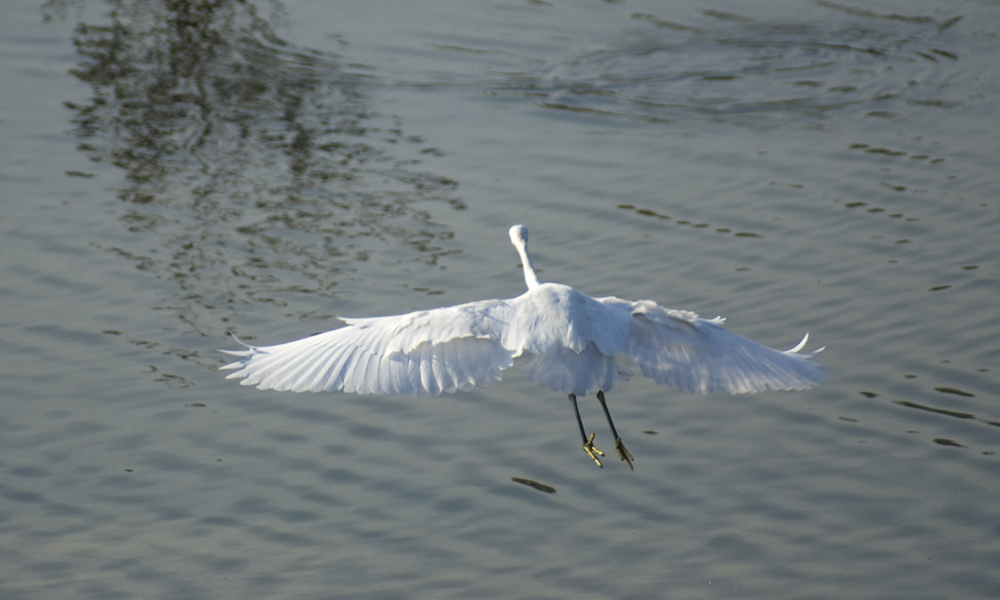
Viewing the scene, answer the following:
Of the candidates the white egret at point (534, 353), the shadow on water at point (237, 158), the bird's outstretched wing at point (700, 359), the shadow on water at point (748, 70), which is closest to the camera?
the white egret at point (534, 353)

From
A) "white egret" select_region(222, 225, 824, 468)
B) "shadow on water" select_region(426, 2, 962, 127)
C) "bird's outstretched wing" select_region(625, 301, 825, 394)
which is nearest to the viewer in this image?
"white egret" select_region(222, 225, 824, 468)

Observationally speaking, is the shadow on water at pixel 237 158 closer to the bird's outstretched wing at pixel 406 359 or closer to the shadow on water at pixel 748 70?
the shadow on water at pixel 748 70

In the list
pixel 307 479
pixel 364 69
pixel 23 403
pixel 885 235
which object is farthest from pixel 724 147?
pixel 23 403

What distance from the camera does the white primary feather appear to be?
5.66 meters

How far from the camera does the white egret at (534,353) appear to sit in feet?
18.6

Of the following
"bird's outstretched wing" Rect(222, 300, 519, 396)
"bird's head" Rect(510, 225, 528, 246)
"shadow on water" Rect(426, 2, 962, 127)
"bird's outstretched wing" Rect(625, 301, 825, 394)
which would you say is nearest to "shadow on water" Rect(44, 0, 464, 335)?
"shadow on water" Rect(426, 2, 962, 127)

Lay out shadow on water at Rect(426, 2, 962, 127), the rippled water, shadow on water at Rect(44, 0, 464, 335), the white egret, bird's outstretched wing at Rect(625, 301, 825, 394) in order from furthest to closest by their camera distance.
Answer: shadow on water at Rect(426, 2, 962, 127)
shadow on water at Rect(44, 0, 464, 335)
the rippled water
bird's outstretched wing at Rect(625, 301, 825, 394)
the white egret

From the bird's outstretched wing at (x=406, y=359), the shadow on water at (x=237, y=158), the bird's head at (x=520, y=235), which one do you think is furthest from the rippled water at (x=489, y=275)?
the bird's outstretched wing at (x=406, y=359)

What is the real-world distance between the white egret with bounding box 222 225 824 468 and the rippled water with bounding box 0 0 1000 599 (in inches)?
65.9

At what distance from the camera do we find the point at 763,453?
25.9 ft

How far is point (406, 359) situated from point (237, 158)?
6608mm

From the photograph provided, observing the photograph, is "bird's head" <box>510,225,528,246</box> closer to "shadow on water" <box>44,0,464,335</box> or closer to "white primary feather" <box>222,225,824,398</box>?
"white primary feather" <box>222,225,824,398</box>

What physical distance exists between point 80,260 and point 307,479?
3.62 meters

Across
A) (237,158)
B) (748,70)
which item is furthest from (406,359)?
(748,70)
